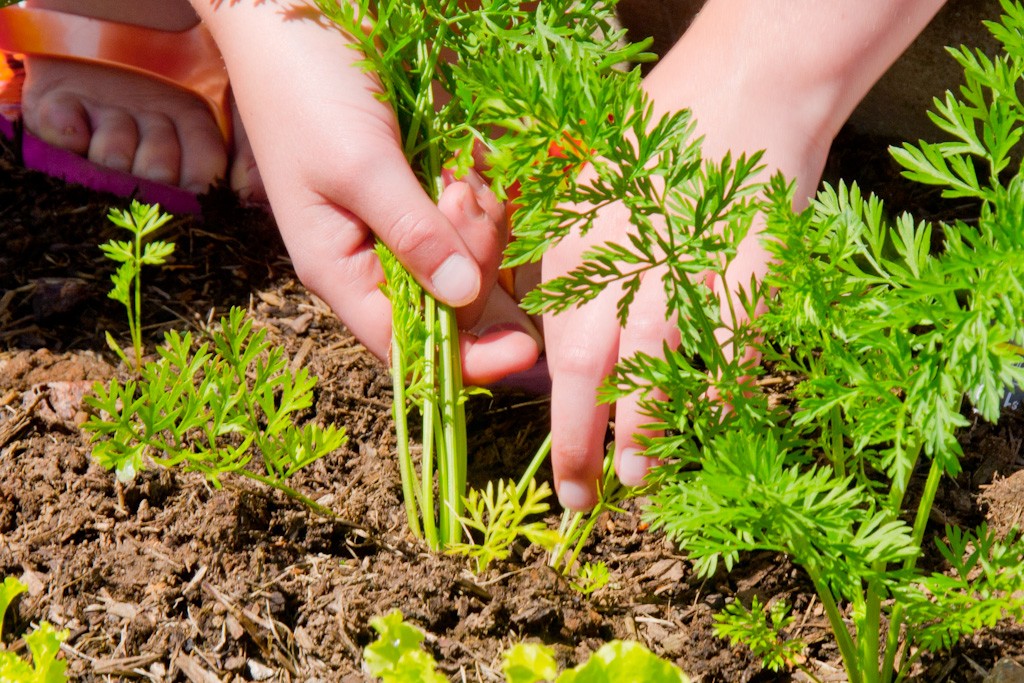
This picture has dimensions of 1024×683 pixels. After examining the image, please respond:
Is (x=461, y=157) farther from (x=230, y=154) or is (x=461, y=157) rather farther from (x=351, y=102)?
(x=230, y=154)

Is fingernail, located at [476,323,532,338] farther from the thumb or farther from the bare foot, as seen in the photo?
the bare foot

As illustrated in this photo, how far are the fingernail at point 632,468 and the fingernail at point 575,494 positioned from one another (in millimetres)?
74

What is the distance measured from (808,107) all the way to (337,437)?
0.92 m

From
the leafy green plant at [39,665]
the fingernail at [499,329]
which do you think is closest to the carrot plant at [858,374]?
the fingernail at [499,329]

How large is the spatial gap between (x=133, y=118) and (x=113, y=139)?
0.14 meters

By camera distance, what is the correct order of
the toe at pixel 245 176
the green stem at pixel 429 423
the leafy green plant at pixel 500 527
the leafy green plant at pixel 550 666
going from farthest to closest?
the toe at pixel 245 176 → the green stem at pixel 429 423 → the leafy green plant at pixel 500 527 → the leafy green plant at pixel 550 666

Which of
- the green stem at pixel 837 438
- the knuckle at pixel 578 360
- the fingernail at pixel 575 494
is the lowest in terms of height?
the fingernail at pixel 575 494

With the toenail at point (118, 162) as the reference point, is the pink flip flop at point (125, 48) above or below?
above

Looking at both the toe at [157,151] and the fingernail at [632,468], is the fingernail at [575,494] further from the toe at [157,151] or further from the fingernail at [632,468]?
the toe at [157,151]

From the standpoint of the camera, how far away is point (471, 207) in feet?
5.29

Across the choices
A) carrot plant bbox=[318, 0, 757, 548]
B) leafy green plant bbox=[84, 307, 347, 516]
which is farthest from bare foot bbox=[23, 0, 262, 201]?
leafy green plant bbox=[84, 307, 347, 516]

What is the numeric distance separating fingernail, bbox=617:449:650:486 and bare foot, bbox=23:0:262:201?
4.32ft

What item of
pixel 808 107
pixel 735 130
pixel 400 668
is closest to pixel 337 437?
pixel 400 668

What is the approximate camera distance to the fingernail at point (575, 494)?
147 cm
